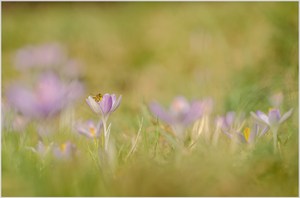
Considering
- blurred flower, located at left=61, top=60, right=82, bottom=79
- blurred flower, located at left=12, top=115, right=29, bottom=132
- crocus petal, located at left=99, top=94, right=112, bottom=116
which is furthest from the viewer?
blurred flower, located at left=61, top=60, right=82, bottom=79

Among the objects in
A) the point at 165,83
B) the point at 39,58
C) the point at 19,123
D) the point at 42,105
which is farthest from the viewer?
the point at 39,58

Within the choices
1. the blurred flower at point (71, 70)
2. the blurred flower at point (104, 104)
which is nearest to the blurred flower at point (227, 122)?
the blurred flower at point (104, 104)

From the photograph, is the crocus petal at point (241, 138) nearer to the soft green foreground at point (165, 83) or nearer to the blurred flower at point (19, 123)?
the soft green foreground at point (165, 83)

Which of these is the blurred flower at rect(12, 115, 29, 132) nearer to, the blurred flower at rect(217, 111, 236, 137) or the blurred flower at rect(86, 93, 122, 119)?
the blurred flower at rect(86, 93, 122, 119)

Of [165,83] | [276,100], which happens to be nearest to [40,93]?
[276,100]

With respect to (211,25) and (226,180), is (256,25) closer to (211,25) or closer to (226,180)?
(211,25)

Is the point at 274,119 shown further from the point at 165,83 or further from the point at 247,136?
the point at 165,83

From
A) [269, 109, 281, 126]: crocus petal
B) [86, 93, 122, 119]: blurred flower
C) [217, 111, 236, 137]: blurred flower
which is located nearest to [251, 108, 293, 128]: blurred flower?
[269, 109, 281, 126]: crocus petal
